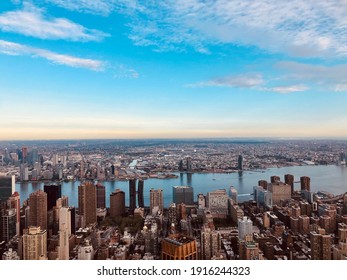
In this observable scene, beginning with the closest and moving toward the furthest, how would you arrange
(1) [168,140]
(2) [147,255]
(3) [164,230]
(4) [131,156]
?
(2) [147,255] < (3) [164,230] < (1) [168,140] < (4) [131,156]

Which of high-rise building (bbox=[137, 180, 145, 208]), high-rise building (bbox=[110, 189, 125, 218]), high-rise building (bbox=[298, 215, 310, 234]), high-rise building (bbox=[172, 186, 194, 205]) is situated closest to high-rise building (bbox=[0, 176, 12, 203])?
high-rise building (bbox=[110, 189, 125, 218])

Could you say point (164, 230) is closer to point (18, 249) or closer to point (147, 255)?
point (147, 255)

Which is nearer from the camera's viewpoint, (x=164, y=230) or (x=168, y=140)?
(x=164, y=230)

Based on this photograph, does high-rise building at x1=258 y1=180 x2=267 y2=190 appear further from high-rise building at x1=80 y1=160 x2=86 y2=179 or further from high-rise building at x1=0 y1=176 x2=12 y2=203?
high-rise building at x1=0 y1=176 x2=12 y2=203

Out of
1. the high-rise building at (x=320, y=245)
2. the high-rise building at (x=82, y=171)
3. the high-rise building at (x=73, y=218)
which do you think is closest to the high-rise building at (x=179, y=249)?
the high-rise building at (x=320, y=245)

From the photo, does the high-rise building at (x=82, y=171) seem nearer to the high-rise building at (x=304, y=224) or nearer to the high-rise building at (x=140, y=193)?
the high-rise building at (x=140, y=193)
